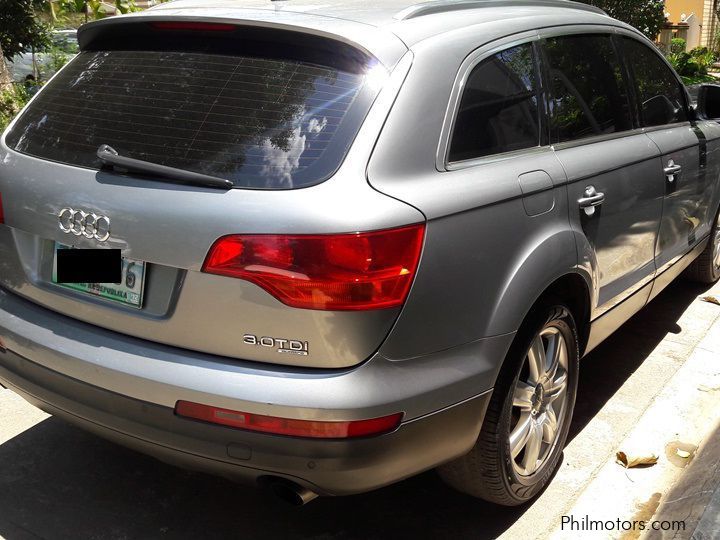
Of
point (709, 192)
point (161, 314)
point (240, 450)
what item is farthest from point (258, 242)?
point (709, 192)

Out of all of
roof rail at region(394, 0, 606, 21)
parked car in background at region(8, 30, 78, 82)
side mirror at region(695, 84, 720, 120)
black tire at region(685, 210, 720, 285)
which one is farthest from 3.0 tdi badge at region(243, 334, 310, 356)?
parked car in background at region(8, 30, 78, 82)

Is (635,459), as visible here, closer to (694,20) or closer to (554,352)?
(554,352)

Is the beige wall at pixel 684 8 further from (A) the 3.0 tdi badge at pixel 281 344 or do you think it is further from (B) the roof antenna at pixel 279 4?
(A) the 3.0 tdi badge at pixel 281 344

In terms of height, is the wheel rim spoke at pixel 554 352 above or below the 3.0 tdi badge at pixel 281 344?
below

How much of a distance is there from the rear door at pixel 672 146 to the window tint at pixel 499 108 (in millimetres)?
1180

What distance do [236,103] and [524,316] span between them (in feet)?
3.82

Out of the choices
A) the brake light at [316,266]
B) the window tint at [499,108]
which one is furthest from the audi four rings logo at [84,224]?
the window tint at [499,108]

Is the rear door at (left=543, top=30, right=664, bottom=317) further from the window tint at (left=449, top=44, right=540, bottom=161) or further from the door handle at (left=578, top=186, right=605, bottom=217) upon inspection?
the window tint at (left=449, top=44, right=540, bottom=161)

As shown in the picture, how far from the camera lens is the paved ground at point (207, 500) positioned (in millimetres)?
3127

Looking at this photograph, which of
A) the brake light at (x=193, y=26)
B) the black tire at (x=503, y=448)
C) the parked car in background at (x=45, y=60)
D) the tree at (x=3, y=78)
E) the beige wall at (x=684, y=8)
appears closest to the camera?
the brake light at (x=193, y=26)

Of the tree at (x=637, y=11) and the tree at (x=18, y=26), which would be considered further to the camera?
the tree at (x=18, y=26)

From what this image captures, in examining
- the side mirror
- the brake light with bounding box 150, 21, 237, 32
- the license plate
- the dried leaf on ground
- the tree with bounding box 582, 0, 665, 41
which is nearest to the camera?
the license plate

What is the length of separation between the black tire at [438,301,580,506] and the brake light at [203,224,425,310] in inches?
28.0

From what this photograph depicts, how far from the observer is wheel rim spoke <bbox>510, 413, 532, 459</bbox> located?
306cm
